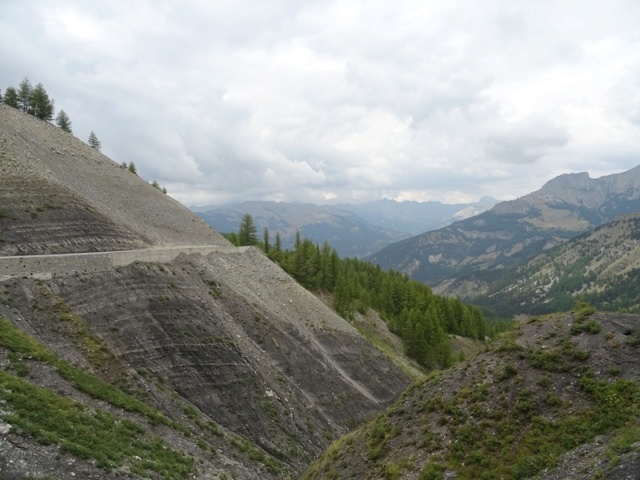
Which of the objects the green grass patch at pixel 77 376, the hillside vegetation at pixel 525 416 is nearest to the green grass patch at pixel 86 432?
the green grass patch at pixel 77 376

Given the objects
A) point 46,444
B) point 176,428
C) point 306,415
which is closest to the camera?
point 46,444

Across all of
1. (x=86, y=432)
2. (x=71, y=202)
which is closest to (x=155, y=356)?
(x=86, y=432)

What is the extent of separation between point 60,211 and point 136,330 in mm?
17678

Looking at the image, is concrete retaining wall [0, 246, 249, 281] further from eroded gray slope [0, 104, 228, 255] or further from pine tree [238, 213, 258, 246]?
pine tree [238, 213, 258, 246]

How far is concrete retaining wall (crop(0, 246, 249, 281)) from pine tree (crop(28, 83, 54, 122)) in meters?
52.3

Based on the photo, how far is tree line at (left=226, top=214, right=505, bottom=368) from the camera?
72438 mm

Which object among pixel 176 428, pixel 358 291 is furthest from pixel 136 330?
pixel 358 291

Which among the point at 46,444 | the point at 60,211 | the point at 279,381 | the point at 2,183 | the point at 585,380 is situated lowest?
the point at 279,381

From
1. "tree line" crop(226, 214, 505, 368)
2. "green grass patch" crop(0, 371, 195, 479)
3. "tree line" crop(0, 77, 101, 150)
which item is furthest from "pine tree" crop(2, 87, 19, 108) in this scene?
"green grass patch" crop(0, 371, 195, 479)

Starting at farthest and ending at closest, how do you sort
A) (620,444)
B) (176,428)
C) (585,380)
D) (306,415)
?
(306,415) → (176,428) → (585,380) → (620,444)

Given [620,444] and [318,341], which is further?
[318,341]

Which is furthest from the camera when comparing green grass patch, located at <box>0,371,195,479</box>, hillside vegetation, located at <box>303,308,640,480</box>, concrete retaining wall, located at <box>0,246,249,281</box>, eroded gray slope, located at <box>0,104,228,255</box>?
eroded gray slope, located at <box>0,104,228,255</box>

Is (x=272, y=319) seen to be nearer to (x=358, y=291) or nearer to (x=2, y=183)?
(x=2, y=183)

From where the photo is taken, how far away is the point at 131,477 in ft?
58.1
